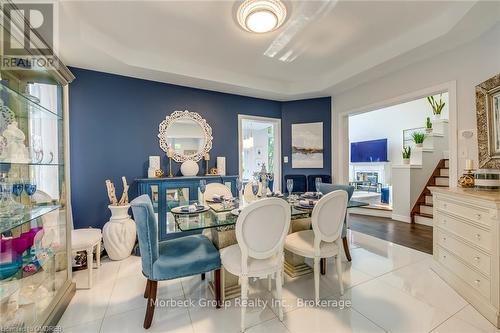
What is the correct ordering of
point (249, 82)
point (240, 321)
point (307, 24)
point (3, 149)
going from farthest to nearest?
point (249, 82) → point (307, 24) → point (240, 321) → point (3, 149)

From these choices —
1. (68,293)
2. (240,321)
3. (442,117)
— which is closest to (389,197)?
(442,117)

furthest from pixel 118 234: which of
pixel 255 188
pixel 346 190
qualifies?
pixel 346 190

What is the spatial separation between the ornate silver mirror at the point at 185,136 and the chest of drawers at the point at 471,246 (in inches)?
129

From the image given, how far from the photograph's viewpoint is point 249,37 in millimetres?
2529

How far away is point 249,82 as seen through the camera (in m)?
3.67

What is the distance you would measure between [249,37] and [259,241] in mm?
2305

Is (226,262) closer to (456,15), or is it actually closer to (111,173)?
(111,173)

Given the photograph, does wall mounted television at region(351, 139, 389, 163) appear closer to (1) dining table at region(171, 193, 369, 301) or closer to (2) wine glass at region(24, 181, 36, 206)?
(1) dining table at region(171, 193, 369, 301)

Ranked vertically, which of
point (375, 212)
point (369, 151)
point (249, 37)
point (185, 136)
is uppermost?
point (249, 37)

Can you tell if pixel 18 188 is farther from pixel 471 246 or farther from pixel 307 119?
pixel 307 119

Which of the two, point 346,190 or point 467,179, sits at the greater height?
point 467,179

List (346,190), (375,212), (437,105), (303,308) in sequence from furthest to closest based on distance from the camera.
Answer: (375,212) → (437,105) → (346,190) → (303,308)

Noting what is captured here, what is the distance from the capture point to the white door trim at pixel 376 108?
8.13ft

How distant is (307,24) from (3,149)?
287 cm
